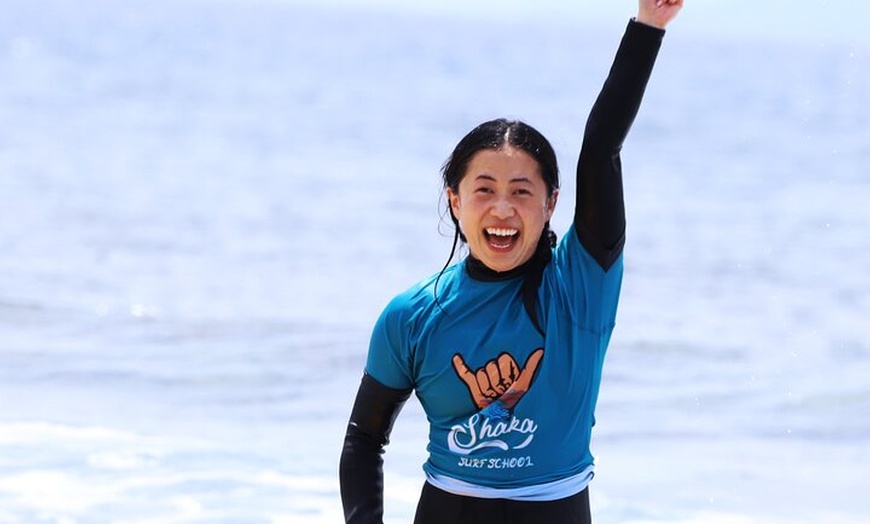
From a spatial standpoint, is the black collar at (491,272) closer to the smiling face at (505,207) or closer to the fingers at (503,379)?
the smiling face at (505,207)

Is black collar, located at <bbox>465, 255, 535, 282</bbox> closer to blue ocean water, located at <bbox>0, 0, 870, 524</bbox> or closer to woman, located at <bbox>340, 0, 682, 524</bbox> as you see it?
woman, located at <bbox>340, 0, 682, 524</bbox>

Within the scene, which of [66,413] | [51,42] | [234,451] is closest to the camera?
[234,451]

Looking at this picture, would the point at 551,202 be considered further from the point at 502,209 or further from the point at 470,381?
the point at 470,381

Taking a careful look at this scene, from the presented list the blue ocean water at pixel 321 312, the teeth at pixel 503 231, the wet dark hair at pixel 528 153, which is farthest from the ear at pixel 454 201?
the blue ocean water at pixel 321 312

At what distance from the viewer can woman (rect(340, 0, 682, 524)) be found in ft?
8.75

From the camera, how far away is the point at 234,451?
265 inches

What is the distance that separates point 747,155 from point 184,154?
324 inches

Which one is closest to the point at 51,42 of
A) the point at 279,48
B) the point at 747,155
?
the point at 279,48

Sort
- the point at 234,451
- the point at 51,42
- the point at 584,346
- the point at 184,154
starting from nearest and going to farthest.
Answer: the point at 584,346 < the point at 234,451 < the point at 184,154 < the point at 51,42

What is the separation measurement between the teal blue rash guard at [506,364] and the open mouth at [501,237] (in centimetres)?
7

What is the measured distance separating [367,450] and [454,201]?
49 cm

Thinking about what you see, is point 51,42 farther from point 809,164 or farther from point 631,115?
point 631,115

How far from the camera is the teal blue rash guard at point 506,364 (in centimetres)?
266

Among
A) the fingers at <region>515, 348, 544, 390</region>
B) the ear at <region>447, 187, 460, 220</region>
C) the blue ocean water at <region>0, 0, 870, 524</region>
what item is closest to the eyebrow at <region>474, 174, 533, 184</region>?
the ear at <region>447, 187, 460, 220</region>
